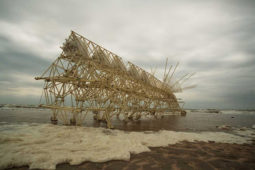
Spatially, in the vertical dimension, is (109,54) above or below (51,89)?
above

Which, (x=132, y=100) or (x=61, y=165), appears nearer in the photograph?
(x=61, y=165)

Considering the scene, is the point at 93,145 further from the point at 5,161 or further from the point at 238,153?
the point at 238,153

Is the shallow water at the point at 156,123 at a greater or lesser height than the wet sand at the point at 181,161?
lesser

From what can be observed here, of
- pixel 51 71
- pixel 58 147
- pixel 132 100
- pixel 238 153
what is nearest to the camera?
pixel 58 147

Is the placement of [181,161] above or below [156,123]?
above

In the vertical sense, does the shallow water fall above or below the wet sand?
below

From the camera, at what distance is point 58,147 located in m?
5.30

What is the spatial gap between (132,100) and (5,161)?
1419cm

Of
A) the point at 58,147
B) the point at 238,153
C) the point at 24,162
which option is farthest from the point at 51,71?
the point at 238,153

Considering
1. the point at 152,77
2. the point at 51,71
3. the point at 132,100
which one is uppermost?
the point at 152,77

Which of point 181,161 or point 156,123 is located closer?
point 181,161

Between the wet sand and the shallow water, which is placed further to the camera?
the shallow water

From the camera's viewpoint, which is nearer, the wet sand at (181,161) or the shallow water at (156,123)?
the wet sand at (181,161)

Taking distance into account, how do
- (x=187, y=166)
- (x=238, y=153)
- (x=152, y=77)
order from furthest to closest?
1. (x=152, y=77)
2. (x=238, y=153)
3. (x=187, y=166)
